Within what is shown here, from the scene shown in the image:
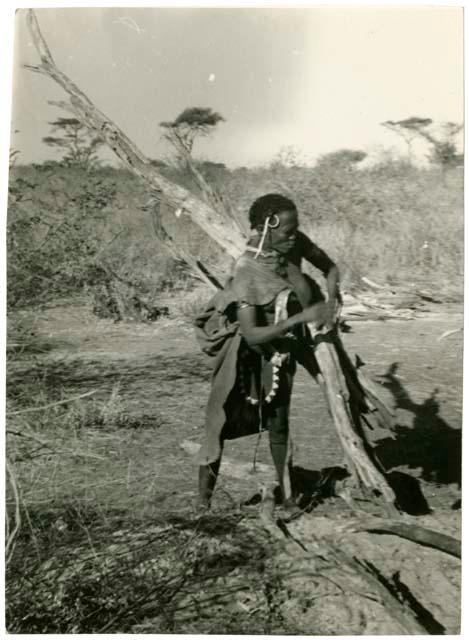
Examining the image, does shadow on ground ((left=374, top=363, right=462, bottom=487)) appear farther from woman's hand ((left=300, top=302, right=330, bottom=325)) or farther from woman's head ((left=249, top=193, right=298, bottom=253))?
woman's head ((left=249, top=193, right=298, bottom=253))

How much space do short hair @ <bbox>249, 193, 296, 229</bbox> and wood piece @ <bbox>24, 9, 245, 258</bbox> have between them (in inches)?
5.7

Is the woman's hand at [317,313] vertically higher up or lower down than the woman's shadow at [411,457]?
higher up

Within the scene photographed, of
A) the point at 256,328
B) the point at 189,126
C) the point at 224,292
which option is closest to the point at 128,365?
the point at 224,292

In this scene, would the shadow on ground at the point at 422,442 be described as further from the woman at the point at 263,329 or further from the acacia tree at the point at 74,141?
the acacia tree at the point at 74,141

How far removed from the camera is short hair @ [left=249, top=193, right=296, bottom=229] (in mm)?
3953

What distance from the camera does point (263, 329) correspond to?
385 centimetres

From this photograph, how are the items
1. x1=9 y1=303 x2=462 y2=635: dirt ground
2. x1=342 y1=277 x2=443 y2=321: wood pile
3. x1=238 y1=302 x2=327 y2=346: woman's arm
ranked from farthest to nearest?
x1=342 y1=277 x2=443 y2=321: wood pile
x1=9 y1=303 x2=462 y2=635: dirt ground
x1=238 y1=302 x2=327 y2=346: woman's arm

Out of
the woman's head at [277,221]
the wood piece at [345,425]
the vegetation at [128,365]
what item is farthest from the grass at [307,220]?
the wood piece at [345,425]

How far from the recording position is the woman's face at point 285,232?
3.94 m

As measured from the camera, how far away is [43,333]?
4191 mm

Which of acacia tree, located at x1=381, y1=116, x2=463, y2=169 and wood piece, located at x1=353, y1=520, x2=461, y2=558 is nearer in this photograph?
wood piece, located at x1=353, y1=520, x2=461, y2=558

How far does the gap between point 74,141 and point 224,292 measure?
1.31m

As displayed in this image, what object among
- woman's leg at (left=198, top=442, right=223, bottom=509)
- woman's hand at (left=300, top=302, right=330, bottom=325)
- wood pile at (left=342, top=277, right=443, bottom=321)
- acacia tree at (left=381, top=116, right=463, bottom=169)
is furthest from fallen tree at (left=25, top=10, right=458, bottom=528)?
acacia tree at (left=381, top=116, right=463, bottom=169)

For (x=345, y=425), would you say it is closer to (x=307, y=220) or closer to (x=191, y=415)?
(x=191, y=415)
